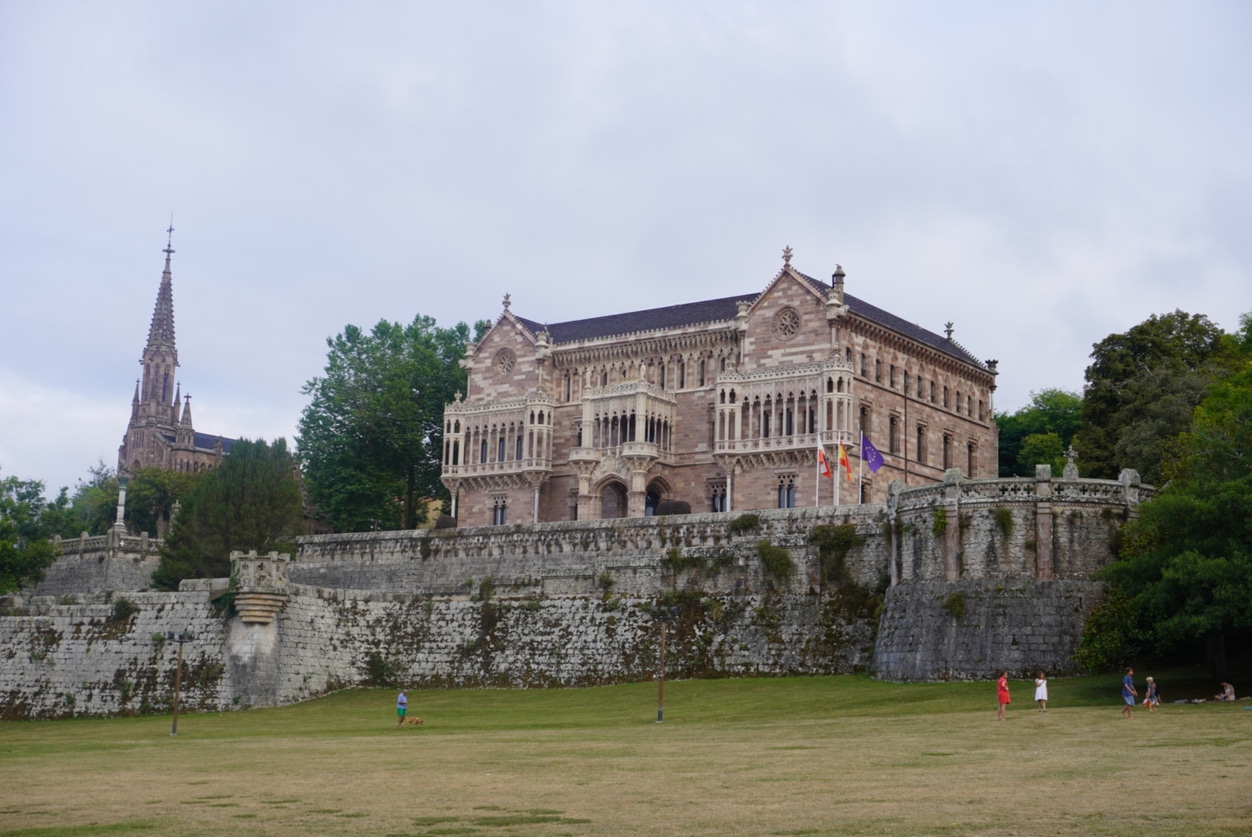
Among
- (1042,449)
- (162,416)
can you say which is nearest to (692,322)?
(1042,449)

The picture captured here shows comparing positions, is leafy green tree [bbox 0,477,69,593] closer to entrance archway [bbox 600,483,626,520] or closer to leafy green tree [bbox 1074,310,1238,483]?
entrance archway [bbox 600,483,626,520]

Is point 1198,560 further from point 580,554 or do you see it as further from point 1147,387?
point 1147,387

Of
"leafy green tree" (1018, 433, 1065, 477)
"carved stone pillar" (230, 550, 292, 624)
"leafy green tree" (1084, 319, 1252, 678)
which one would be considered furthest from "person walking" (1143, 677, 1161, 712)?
"leafy green tree" (1018, 433, 1065, 477)

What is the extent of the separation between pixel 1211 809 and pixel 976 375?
70.3 metres

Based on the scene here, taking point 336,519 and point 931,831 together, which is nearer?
point 931,831

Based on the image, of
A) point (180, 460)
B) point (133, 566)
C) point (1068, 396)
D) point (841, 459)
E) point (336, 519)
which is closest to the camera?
point (841, 459)

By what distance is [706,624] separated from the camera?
60.1m

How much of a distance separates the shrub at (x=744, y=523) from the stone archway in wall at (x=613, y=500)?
24.4m

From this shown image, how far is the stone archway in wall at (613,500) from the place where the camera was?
3383 inches

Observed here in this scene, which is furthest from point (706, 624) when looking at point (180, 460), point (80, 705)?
point (180, 460)

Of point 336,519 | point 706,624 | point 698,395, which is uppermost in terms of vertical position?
point 698,395

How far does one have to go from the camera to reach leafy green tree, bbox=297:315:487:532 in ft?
320

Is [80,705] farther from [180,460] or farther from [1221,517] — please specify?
[180,460]

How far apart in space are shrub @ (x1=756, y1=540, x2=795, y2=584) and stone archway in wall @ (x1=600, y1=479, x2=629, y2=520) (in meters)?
25.8
